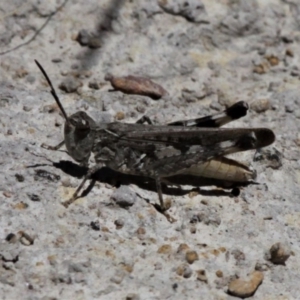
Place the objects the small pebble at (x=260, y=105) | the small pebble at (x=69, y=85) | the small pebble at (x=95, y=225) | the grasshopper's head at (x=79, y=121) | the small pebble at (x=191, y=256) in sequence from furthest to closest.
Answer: the small pebble at (x=260, y=105), the small pebble at (x=69, y=85), the grasshopper's head at (x=79, y=121), the small pebble at (x=95, y=225), the small pebble at (x=191, y=256)

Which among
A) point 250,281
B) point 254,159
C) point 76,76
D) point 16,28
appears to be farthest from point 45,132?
point 250,281

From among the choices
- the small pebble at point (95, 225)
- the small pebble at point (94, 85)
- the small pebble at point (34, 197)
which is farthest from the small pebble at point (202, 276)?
the small pebble at point (94, 85)

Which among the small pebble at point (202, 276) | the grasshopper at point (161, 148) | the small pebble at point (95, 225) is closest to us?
the small pebble at point (202, 276)

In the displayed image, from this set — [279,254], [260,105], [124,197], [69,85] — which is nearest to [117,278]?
[124,197]

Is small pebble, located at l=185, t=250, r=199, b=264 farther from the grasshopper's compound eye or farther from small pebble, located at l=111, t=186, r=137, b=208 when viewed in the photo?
the grasshopper's compound eye

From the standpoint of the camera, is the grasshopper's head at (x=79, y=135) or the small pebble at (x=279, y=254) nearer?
the small pebble at (x=279, y=254)

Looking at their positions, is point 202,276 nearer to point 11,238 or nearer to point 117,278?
point 117,278

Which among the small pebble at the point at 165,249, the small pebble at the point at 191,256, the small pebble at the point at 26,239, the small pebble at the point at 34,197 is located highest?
the small pebble at the point at 26,239

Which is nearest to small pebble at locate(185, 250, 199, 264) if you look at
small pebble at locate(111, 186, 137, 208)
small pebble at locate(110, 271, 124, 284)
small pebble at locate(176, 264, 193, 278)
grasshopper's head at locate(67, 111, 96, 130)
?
small pebble at locate(176, 264, 193, 278)

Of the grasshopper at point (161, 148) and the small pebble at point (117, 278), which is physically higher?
the grasshopper at point (161, 148)

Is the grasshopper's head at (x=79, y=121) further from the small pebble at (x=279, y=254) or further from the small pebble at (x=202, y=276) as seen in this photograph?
the small pebble at (x=279, y=254)
